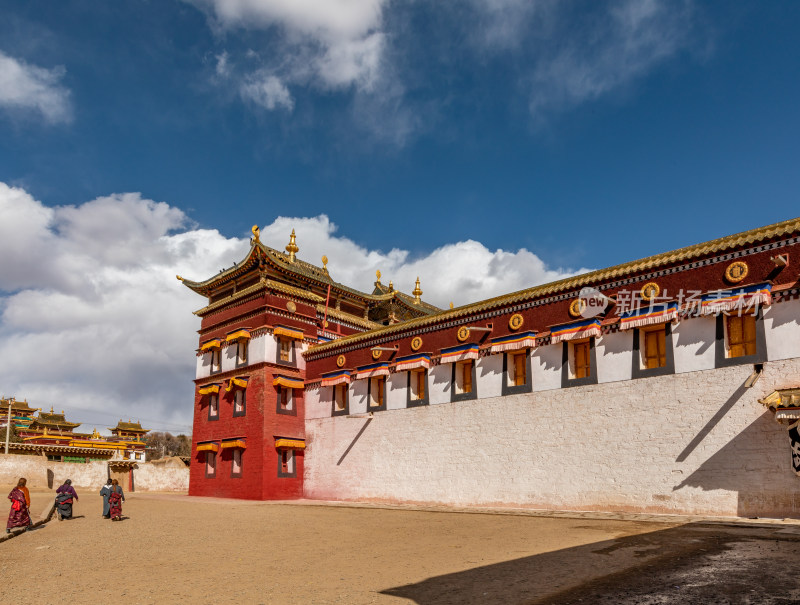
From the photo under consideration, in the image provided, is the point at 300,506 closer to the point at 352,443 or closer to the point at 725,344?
the point at 352,443

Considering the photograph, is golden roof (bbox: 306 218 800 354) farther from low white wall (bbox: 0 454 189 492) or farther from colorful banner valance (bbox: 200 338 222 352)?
low white wall (bbox: 0 454 189 492)

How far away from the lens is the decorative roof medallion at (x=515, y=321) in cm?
1773

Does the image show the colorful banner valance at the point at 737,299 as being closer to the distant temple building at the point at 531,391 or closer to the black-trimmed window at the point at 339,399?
the distant temple building at the point at 531,391

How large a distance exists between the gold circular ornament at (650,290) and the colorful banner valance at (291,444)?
13698mm

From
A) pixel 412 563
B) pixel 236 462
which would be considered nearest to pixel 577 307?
pixel 412 563

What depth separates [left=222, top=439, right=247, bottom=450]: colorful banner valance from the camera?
75.5ft

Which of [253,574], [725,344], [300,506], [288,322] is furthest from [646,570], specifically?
[288,322]

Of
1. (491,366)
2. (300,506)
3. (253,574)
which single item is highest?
(491,366)

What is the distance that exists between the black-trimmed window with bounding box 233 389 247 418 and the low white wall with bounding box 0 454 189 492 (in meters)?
9.67

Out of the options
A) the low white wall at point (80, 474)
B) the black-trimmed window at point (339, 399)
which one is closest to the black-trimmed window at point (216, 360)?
the black-trimmed window at point (339, 399)

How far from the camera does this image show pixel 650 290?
1512 centimetres

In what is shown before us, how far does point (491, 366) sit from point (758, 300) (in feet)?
24.1

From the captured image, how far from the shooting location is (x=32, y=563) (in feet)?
30.1

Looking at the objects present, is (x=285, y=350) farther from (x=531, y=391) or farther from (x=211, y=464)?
(x=531, y=391)
